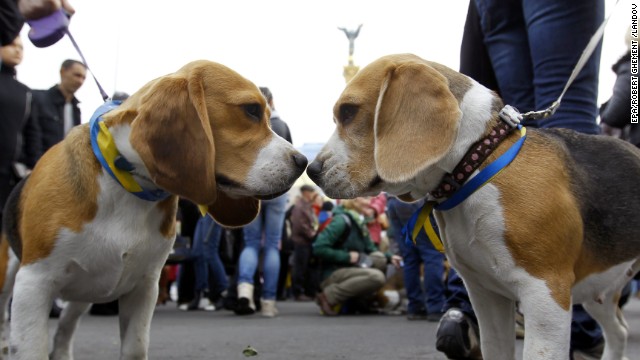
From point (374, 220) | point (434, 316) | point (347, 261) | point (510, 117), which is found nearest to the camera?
point (510, 117)

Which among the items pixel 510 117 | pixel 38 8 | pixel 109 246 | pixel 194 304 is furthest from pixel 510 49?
pixel 194 304

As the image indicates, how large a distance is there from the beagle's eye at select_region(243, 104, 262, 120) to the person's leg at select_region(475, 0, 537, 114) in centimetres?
148

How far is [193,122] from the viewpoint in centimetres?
307

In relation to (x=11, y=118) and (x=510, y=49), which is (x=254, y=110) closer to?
(x=510, y=49)

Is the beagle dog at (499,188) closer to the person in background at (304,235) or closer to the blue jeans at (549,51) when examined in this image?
the blue jeans at (549,51)

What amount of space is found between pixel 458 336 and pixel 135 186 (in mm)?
1694

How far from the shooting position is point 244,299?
9.20 metres

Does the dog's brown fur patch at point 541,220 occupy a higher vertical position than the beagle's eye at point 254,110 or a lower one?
lower

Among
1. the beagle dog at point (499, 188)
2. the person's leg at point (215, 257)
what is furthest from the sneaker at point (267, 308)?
the beagle dog at point (499, 188)

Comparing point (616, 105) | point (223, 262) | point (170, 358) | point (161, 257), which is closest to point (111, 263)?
point (161, 257)

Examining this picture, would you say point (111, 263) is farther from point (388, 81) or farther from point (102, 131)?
point (388, 81)

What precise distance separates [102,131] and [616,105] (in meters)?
3.93

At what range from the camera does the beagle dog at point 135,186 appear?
3.00 m

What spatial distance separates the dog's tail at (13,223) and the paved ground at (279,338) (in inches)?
53.9
